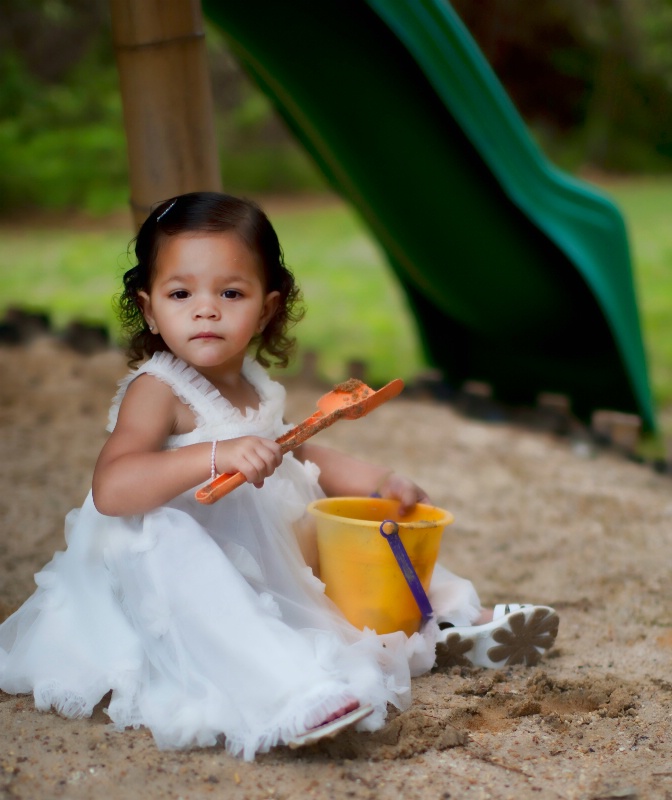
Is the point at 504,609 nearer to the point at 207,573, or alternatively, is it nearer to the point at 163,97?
the point at 207,573

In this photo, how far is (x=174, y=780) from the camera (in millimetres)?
1261

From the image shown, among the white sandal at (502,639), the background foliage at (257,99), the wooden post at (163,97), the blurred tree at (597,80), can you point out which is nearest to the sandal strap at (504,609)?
the white sandal at (502,639)

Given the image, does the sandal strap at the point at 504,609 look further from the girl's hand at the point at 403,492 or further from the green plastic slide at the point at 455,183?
the green plastic slide at the point at 455,183

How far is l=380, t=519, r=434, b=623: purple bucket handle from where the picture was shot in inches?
59.8

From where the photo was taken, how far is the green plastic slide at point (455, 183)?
2.61 m

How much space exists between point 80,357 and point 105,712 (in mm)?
2513

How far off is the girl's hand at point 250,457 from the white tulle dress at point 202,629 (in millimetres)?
134

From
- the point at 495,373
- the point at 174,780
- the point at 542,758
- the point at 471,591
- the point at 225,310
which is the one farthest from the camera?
the point at 495,373

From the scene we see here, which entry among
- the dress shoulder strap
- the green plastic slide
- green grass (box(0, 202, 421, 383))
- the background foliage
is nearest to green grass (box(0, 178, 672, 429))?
green grass (box(0, 202, 421, 383))

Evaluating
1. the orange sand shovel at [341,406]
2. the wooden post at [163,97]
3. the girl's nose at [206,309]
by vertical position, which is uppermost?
the wooden post at [163,97]

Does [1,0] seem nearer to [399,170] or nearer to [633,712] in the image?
[399,170]

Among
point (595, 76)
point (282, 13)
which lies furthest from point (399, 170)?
point (595, 76)

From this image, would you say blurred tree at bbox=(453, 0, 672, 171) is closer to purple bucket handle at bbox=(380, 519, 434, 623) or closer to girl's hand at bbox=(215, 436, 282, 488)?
purple bucket handle at bbox=(380, 519, 434, 623)

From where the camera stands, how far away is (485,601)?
205 centimetres
